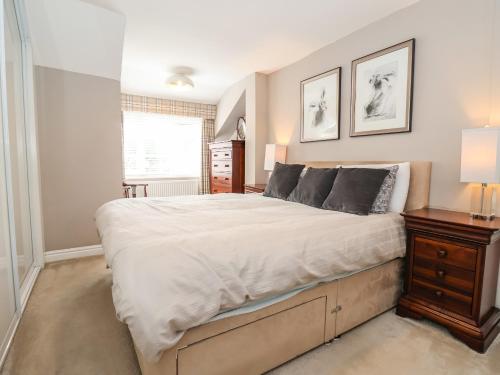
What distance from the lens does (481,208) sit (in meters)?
1.83

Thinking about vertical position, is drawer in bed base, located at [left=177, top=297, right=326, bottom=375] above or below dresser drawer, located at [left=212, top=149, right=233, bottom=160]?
below

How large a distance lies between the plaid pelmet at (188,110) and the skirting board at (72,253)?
286 centimetres

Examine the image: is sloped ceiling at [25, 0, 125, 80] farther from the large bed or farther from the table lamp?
the table lamp

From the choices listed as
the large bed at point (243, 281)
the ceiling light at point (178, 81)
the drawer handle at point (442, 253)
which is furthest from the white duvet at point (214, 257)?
the ceiling light at point (178, 81)

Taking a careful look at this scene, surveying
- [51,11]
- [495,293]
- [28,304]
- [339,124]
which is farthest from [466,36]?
[28,304]

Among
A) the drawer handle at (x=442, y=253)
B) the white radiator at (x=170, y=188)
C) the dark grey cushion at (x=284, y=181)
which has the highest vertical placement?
the dark grey cushion at (x=284, y=181)

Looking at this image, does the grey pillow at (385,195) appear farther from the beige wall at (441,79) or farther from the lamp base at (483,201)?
the lamp base at (483,201)

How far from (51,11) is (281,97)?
2.73 meters

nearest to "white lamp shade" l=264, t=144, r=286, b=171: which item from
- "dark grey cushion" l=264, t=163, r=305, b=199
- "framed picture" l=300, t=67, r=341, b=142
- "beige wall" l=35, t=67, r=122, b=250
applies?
"framed picture" l=300, t=67, r=341, b=142

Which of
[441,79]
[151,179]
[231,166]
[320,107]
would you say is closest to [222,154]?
[231,166]

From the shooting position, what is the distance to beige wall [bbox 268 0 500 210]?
1948mm

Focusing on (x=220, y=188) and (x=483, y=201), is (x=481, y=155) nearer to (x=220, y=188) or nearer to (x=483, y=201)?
(x=483, y=201)

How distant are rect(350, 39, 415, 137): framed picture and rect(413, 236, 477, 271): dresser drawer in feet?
3.53

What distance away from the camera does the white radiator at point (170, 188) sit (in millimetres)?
5328
